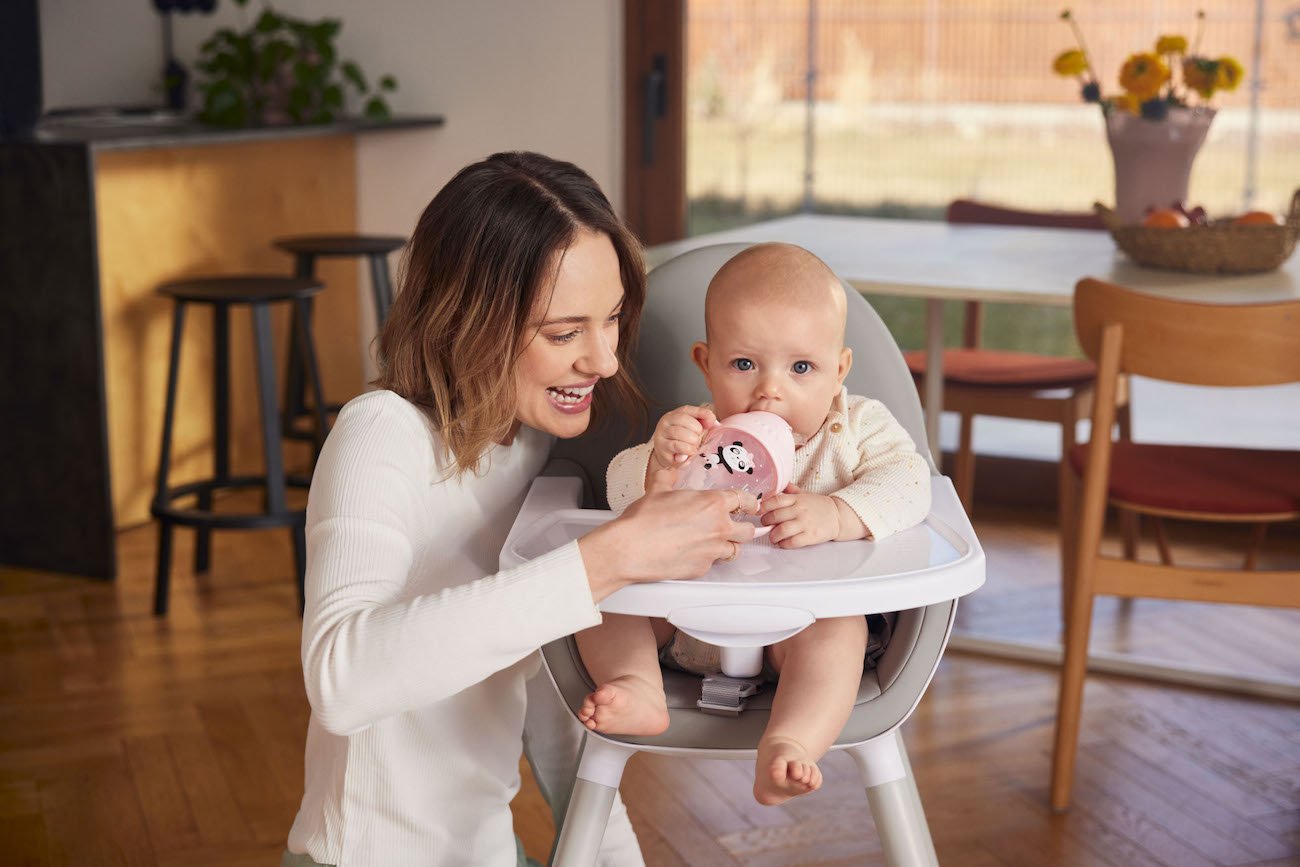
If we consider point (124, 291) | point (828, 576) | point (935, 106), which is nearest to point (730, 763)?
point (828, 576)

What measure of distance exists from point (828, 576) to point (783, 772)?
18 cm

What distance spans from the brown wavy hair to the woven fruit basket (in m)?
1.63

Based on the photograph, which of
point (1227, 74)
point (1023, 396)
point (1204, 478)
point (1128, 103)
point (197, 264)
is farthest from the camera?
point (197, 264)

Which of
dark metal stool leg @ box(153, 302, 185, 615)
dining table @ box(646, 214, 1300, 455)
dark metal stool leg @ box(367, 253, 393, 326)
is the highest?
dining table @ box(646, 214, 1300, 455)

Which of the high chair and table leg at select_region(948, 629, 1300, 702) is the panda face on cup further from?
table leg at select_region(948, 629, 1300, 702)

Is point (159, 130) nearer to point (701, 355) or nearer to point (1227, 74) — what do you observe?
point (1227, 74)

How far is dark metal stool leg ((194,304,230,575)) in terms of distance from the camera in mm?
3486

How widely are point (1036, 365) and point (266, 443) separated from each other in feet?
5.66

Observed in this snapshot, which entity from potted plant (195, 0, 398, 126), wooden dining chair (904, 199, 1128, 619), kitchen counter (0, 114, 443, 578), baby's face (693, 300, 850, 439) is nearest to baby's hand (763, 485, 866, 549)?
baby's face (693, 300, 850, 439)

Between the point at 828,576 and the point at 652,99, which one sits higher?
the point at 652,99

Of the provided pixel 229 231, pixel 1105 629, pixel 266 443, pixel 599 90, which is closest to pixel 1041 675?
pixel 1105 629

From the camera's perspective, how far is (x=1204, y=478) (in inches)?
99.7

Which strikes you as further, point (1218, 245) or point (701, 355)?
point (1218, 245)

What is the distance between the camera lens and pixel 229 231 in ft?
13.8
